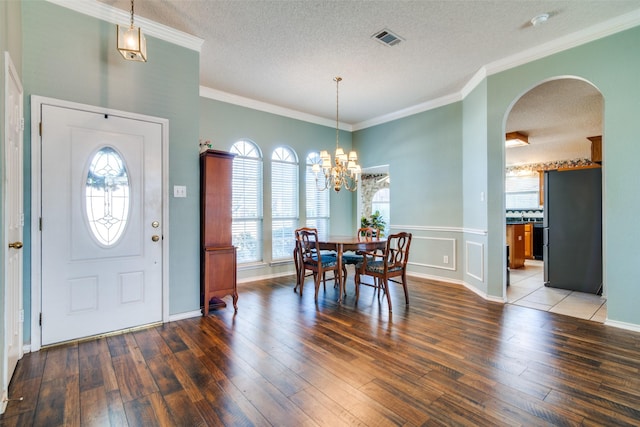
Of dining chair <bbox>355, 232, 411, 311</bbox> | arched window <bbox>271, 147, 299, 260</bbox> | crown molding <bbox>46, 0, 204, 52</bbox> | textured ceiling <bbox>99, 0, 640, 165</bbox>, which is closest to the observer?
crown molding <bbox>46, 0, 204, 52</bbox>

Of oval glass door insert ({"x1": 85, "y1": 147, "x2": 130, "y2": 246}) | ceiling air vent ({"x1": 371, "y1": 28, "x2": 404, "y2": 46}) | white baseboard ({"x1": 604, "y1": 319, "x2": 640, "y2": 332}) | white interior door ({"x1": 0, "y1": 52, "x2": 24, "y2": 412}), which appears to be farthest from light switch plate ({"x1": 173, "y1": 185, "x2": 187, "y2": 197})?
white baseboard ({"x1": 604, "y1": 319, "x2": 640, "y2": 332})

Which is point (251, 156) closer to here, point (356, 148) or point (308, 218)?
point (308, 218)

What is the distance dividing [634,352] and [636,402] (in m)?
0.90

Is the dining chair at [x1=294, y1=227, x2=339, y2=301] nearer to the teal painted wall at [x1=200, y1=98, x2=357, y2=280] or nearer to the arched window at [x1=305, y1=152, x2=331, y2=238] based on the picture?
the teal painted wall at [x1=200, y1=98, x2=357, y2=280]

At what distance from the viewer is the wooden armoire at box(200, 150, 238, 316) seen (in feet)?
10.9

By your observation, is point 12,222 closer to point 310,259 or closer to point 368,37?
point 310,259

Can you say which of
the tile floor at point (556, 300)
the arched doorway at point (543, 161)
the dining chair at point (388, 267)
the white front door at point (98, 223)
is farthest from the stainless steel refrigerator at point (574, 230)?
the white front door at point (98, 223)

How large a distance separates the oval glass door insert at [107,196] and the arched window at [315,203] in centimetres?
338

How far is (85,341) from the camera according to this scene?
2.64m

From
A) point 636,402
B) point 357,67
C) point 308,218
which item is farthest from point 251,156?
point 636,402

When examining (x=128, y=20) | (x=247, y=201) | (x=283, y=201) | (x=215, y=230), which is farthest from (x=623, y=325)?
(x=128, y=20)

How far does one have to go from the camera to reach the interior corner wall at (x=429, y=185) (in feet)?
15.9

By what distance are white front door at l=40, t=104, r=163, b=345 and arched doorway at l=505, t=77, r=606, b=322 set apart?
4.40 metres

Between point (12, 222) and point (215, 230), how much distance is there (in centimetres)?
163
